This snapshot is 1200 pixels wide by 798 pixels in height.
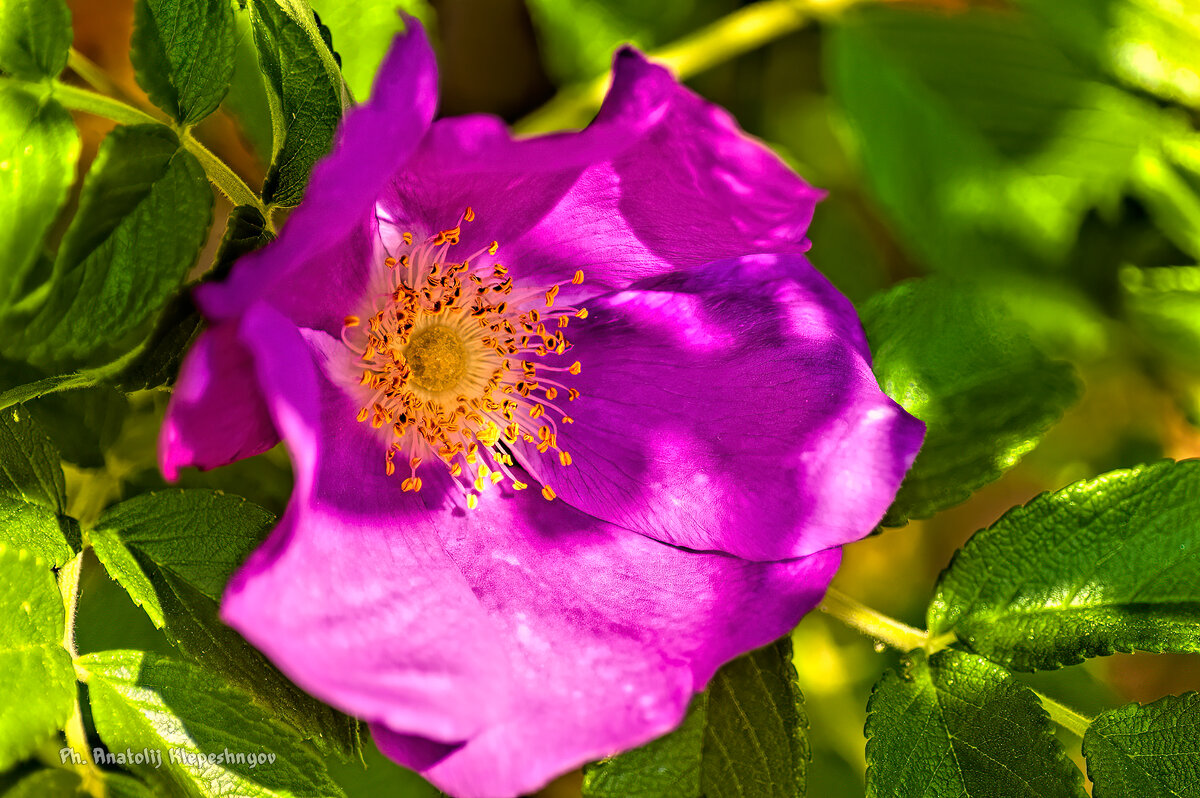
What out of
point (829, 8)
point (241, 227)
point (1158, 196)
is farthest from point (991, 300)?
point (241, 227)

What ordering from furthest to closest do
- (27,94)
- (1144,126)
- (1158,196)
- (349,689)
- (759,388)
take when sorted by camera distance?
(1144,126), (1158,196), (759,388), (27,94), (349,689)

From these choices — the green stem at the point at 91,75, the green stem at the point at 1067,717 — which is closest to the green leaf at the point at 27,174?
the green stem at the point at 91,75

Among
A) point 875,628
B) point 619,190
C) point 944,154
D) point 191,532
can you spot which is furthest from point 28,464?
point 944,154

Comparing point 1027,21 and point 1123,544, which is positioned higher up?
point 1027,21

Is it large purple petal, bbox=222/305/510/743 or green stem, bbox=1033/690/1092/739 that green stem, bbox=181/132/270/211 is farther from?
green stem, bbox=1033/690/1092/739

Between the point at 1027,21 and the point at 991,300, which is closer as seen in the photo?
the point at 991,300

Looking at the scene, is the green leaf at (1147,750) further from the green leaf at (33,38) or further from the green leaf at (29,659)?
the green leaf at (33,38)

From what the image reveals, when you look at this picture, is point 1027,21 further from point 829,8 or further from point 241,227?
point 241,227
